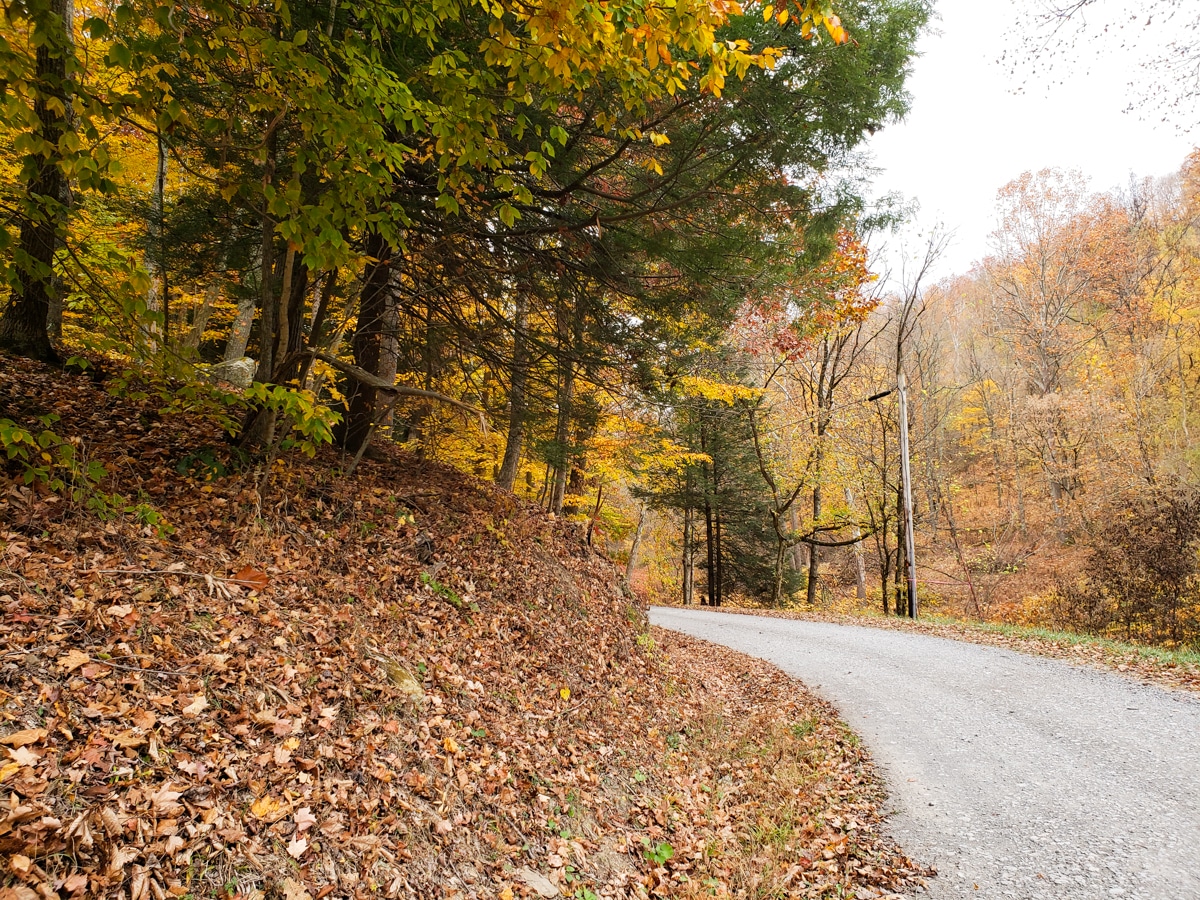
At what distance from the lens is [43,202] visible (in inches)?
122

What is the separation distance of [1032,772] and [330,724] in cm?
580

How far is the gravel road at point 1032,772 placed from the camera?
148 inches

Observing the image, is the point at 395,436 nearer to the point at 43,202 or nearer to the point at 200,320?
the point at 200,320

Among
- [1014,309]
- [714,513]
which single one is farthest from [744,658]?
[1014,309]

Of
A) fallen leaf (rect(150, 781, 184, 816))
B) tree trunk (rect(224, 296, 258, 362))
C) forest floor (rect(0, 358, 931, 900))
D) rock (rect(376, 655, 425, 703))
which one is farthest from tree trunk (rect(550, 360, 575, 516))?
tree trunk (rect(224, 296, 258, 362))

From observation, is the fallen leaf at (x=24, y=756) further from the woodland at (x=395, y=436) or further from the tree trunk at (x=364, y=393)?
the tree trunk at (x=364, y=393)

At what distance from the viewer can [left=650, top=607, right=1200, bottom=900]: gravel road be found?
376 cm

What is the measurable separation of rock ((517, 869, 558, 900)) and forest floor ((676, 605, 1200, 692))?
811cm

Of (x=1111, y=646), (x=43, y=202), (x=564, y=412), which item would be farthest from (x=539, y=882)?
(x=1111, y=646)

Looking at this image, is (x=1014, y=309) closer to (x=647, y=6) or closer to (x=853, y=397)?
(x=853, y=397)

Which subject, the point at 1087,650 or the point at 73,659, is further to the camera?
the point at 1087,650

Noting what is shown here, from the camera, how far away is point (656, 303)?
6.83 metres

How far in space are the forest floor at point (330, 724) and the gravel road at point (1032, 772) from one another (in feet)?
1.70

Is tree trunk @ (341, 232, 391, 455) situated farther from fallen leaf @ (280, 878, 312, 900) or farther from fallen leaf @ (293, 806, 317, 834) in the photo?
fallen leaf @ (280, 878, 312, 900)
